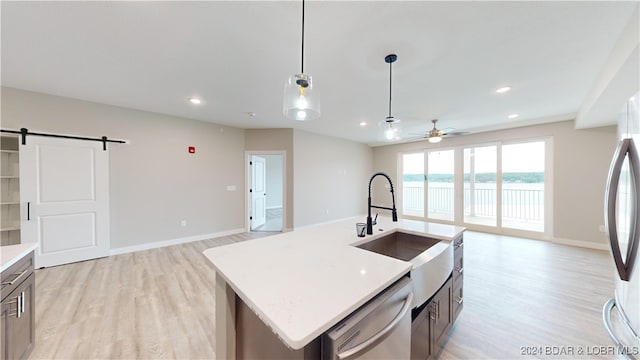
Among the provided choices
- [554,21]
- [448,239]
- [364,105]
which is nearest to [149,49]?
[364,105]

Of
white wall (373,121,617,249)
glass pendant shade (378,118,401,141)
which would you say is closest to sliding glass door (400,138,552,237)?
white wall (373,121,617,249)

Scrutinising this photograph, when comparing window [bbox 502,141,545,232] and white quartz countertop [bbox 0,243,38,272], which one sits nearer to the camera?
white quartz countertop [bbox 0,243,38,272]

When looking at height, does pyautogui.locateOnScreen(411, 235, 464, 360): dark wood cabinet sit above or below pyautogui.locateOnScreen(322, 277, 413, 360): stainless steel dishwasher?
below

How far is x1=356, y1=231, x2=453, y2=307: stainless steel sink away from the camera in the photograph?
4.11 ft

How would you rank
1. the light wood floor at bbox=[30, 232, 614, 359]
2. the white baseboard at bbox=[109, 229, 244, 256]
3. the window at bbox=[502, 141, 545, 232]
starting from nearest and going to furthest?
the light wood floor at bbox=[30, 232, 614, 359] → the white baseboard at bbox=[109, 229, 244, 256] → the window at bbox=[502, 141, 545, 232]

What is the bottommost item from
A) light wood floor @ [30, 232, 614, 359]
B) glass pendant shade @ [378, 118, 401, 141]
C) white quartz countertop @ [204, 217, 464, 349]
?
light wood floor @ [30, 232, 614, 359]

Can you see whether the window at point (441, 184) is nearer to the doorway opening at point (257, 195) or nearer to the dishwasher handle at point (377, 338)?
the doorway opening at point (257, 195)

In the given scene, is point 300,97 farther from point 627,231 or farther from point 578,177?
point 578,177

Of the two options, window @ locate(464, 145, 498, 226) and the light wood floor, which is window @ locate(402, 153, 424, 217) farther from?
the light wood floor

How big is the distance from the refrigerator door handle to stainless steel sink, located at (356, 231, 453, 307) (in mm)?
787

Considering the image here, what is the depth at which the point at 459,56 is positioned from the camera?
2.25 meters

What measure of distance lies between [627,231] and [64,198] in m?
5.92

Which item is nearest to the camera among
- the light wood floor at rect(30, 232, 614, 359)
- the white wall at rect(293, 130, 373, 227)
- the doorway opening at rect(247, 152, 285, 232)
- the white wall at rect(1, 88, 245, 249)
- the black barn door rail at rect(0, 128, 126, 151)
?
the light wood floor at rect(30, 232, 614, 359)

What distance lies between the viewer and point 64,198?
11.0 feet
